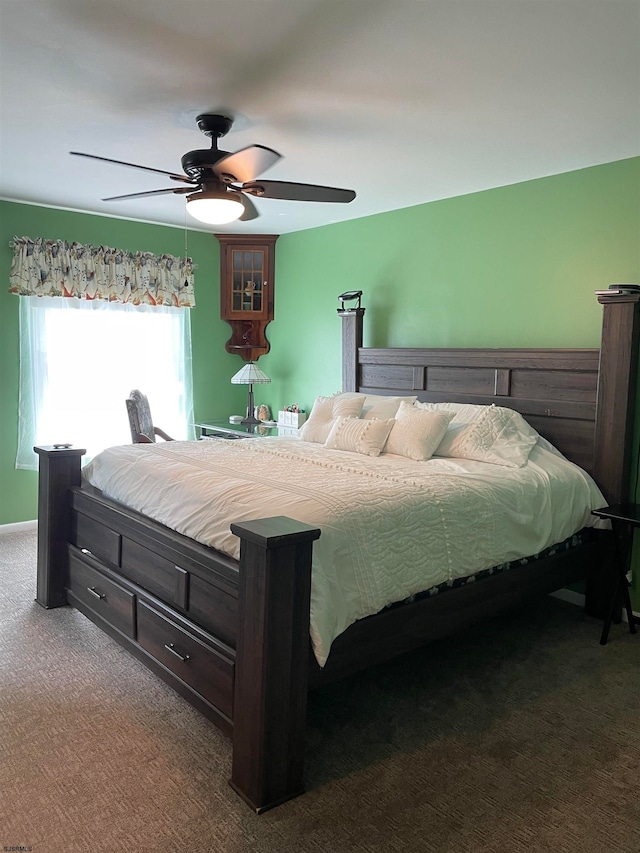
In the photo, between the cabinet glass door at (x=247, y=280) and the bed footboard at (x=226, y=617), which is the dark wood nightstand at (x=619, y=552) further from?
the cabinet glass door at (x=247, y=280)

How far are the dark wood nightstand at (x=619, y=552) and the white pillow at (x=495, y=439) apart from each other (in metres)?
0.50

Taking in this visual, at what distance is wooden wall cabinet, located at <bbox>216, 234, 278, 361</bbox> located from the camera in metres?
5.95

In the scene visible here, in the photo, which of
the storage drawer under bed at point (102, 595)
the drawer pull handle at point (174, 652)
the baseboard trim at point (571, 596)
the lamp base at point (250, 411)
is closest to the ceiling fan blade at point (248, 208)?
the storage drawer under bed at point (102, 595)

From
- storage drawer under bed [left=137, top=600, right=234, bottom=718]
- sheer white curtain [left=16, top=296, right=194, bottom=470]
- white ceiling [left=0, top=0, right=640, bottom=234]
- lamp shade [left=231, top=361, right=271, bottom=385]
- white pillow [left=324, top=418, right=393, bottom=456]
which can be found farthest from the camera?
lamp shade [left=231, top=361, right=271, bottom=385]

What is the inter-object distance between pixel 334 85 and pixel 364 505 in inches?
67.2

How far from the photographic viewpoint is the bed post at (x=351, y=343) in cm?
496

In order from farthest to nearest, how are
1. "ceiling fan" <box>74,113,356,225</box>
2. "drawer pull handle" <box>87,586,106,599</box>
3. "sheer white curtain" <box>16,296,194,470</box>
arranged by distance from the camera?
"sheer white curtain" <box>16,296,194,470</box> → "drawer pull handle" <box>87,586,106,599</box> → "ceiling fan" <box>74,113,356,225</box>

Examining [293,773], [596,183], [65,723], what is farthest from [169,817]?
[596,183]

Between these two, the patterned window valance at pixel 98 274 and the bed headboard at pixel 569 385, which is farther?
the patterned window valance at pixel 98 274

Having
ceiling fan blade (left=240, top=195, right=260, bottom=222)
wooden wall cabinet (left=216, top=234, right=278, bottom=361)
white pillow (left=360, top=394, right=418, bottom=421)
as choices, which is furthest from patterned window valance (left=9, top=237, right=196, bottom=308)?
white pillow (left=360, top=394, right=418, bottom=421)

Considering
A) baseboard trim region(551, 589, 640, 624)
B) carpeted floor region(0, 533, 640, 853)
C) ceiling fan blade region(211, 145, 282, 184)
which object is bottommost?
carpeted floor region(0, 533, 640, 853)

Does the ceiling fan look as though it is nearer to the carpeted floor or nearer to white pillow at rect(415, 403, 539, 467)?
white pillow at rect(415, 403, 539, 467)

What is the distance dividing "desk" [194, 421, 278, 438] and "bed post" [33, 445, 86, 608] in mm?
1942

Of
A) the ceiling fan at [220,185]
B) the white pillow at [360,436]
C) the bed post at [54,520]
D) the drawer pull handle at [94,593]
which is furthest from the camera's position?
the white pillow at [360,436]
